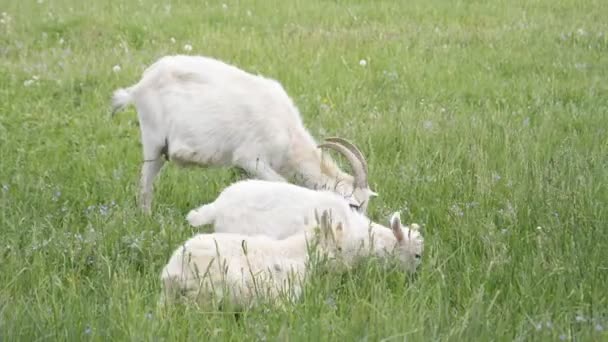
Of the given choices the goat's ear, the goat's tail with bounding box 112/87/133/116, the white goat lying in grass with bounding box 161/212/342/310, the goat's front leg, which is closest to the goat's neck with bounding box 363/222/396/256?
the goat's ear

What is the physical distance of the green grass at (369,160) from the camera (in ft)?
11.3

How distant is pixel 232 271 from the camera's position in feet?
12.7

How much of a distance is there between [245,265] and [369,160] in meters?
2.94

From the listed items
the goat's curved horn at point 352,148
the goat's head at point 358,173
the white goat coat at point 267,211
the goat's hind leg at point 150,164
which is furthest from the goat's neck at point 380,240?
the goat's hind leg at point 150,164

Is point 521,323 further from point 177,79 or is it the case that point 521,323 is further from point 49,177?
point 49,177

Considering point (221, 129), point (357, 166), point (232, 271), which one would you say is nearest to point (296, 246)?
point (232, 271)

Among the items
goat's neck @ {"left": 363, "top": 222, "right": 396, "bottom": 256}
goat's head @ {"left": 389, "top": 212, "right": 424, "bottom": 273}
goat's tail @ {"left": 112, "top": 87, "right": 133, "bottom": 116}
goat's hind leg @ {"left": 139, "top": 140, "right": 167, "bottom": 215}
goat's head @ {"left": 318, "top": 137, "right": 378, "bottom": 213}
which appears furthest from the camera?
goat's tail @ {"left": 112, "top": 87, "right": 133, "bottom": 116}

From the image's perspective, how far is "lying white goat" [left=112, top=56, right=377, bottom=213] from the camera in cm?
610

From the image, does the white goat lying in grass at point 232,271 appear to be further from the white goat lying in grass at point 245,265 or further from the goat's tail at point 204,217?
the goat's tail at point 204,217

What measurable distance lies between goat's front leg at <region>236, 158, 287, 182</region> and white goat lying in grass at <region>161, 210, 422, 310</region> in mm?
1682

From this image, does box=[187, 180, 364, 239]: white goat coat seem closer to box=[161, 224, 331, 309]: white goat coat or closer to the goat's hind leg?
box=[161, 224, 331, 309]: white goat coat

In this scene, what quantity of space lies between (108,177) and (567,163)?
3.26 metres

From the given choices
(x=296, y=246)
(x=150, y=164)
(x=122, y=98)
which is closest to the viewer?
(x=296, y=246)

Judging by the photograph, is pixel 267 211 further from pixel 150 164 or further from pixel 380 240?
pixel 150 164
